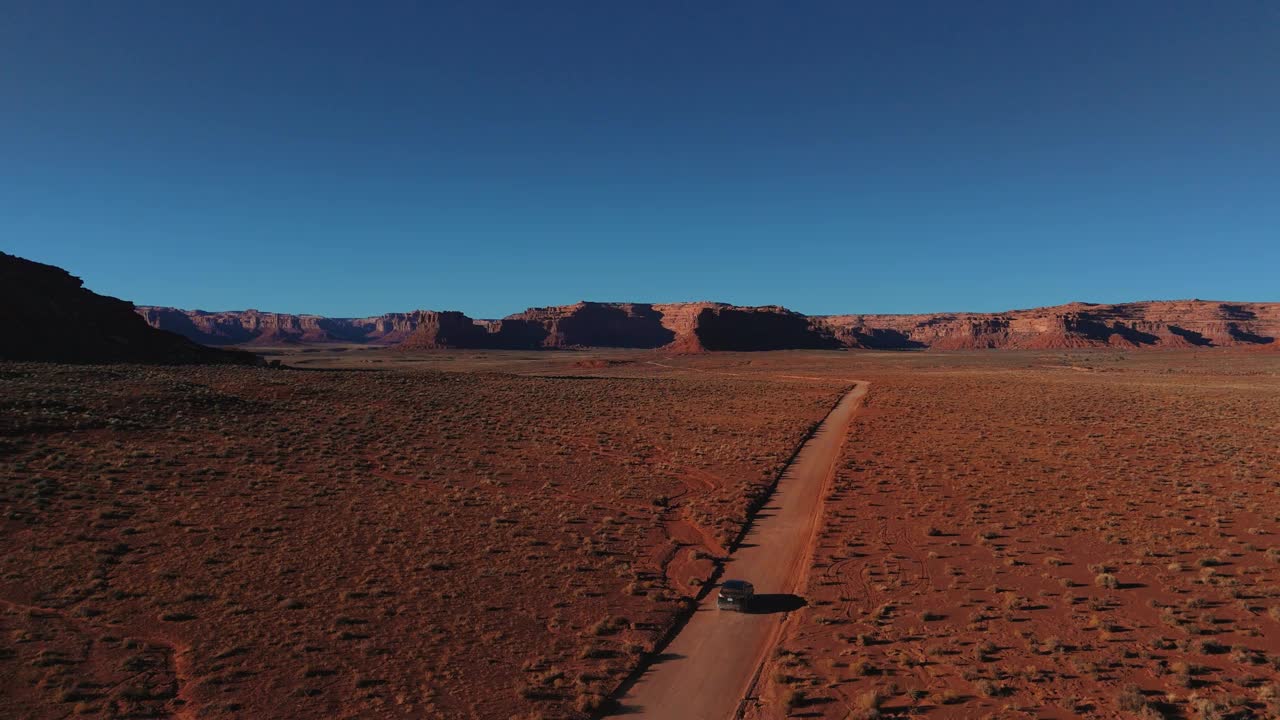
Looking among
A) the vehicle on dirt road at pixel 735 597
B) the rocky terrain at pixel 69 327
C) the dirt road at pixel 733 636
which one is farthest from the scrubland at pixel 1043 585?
the rocky terrain at pixel 69 327

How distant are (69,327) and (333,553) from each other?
65.7m

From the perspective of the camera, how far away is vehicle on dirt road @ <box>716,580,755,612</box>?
15836 mm

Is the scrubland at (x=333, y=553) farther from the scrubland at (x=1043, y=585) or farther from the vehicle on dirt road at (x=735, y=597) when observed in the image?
the scrubland at (x=1043, y=585)

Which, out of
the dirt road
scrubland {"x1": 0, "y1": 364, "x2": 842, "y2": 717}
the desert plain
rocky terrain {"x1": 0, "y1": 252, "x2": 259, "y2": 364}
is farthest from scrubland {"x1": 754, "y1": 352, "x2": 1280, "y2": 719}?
rocky terrain {"x1": 0, "y1": 252, "x2": 259, "y2": 364}

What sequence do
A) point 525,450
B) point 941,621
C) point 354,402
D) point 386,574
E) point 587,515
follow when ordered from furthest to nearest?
point 354,402 < point 525,450 < point 587,515 < point 386,574 < point 941,621

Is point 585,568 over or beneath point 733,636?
over

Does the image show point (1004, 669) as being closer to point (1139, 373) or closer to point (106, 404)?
point (106, 404)

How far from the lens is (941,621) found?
15.2 m

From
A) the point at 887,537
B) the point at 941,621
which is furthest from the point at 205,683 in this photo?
the point at 887,537

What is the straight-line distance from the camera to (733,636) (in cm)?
1466

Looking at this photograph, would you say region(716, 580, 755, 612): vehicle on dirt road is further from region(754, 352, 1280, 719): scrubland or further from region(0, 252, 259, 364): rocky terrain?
region(0, 252, 259, 364): rocky terrain

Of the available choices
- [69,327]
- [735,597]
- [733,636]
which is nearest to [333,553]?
[735,597]

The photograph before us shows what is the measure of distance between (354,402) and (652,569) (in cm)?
3627

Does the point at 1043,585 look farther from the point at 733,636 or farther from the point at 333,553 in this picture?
the point at 333,553
